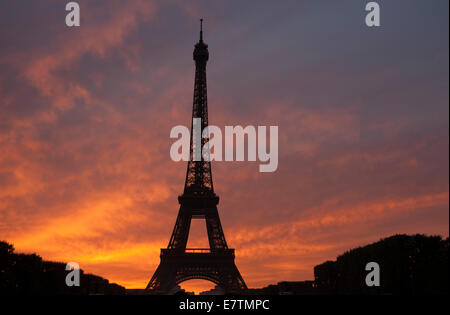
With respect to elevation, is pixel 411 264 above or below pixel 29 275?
above

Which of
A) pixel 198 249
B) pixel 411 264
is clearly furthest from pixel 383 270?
pixel 198 249

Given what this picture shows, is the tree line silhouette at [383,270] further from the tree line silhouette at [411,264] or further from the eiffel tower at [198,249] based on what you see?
the eiffel tower at [198,249]

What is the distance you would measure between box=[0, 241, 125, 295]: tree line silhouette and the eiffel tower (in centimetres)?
1682

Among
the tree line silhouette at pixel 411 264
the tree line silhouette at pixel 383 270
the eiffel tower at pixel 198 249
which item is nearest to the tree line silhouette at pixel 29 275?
the tree line silhouette at pixel 383 270

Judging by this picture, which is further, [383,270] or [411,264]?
[383,270]

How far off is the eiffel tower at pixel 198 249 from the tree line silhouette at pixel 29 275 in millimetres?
16816

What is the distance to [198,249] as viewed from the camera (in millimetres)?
83250

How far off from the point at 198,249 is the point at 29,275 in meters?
31.3

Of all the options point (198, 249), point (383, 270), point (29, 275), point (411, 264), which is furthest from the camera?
point (198, 249)

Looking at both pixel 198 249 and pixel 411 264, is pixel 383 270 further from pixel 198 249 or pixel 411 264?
pixel 198 249

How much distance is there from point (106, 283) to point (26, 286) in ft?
92.4

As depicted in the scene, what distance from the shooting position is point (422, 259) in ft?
176
